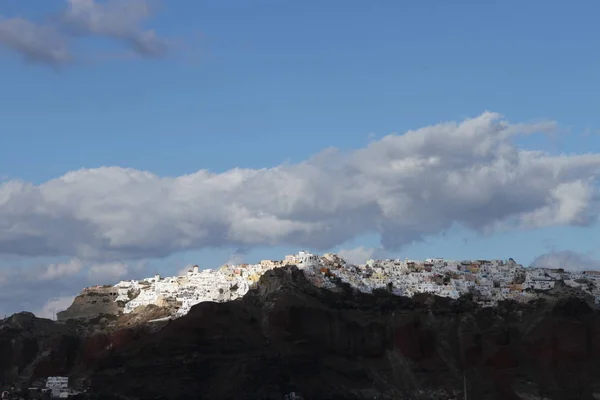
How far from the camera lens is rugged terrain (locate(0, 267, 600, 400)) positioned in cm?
12738

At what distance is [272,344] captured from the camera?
5143 inches

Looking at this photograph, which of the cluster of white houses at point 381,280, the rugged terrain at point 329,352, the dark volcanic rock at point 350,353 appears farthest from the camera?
the cluster of white houses at point 381,280

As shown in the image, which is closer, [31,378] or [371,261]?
[31,378]

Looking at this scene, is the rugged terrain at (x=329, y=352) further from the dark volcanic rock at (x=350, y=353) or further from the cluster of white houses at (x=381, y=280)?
the cluster of white houses at (x=381, y=280)

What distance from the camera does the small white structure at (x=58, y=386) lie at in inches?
5084

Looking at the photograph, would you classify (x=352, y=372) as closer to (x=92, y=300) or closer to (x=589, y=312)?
(x=589, y=312)

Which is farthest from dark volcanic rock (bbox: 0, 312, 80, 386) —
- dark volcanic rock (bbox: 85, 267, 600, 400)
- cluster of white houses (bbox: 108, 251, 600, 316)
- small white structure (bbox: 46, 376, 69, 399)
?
cluster of white houses (bbox: 108, 251, 600, 316)

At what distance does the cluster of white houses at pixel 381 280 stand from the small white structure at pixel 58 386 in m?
17.4

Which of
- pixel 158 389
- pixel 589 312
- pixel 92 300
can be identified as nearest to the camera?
pixel 158 389

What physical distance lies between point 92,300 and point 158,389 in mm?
37845

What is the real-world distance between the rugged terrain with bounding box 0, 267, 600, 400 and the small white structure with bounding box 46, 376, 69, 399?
250 cm

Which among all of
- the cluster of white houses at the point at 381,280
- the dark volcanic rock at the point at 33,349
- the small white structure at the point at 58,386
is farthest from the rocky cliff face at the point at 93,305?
the small white structure at the point at 58,386

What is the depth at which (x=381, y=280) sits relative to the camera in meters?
150

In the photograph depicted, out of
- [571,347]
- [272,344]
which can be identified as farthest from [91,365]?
[571,347]
